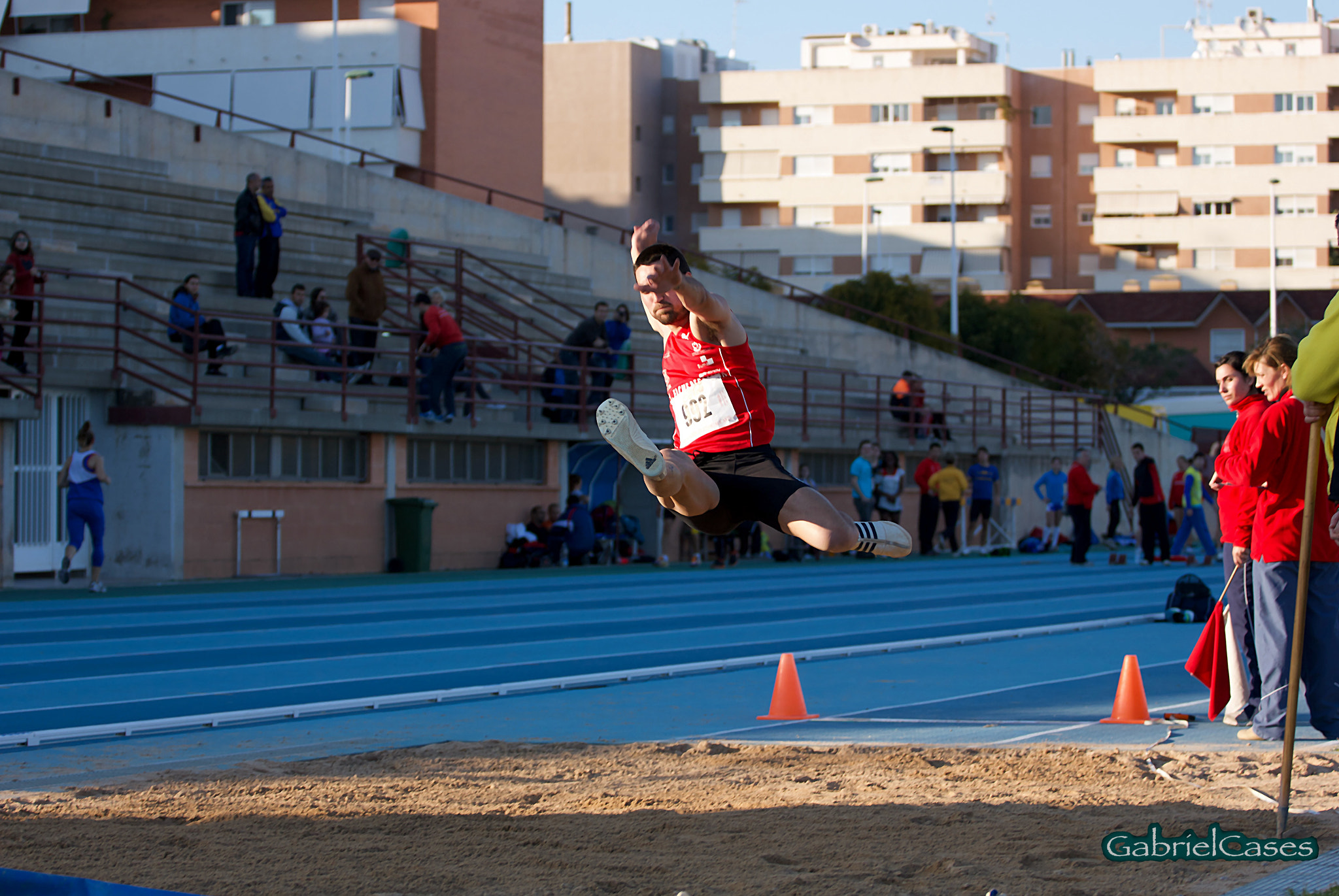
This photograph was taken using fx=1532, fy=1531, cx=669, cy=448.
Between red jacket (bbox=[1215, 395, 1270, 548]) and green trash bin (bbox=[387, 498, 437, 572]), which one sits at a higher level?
red jacket (bbox=[1215, 395, 1270, 548])

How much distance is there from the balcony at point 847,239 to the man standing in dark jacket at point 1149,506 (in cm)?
5097

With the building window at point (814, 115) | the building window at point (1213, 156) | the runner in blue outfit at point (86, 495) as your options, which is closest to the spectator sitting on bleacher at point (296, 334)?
the runner in blue outfit at point (86, 495)

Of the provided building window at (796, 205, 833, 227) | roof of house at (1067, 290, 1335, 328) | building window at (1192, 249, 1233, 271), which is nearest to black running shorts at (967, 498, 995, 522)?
roof of house at (1067, 290, 1335, 328)

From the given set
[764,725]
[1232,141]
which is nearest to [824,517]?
[764,725]

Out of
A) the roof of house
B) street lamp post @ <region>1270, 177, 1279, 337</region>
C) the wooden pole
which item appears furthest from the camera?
the roof of house

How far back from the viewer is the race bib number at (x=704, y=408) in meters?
7.55

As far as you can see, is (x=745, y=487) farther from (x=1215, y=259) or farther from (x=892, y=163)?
(x=1215, y=259)

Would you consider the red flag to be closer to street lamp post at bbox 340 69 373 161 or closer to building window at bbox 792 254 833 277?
street lamp post at bbox 340 69 373 161

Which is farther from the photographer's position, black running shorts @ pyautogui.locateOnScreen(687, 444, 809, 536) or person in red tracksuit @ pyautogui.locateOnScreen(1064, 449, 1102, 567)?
person in red tracksuit @ pyautogui.locateOnScreen(1064, 449, 1102, 567)

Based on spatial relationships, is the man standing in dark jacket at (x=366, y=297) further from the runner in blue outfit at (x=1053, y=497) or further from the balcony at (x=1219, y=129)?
the balcony at (x=1219, y=129)

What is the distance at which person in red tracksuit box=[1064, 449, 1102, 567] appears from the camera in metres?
23.5

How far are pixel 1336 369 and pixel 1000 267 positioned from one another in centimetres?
7282

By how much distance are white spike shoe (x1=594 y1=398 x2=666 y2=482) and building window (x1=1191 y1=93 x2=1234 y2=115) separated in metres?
76.7

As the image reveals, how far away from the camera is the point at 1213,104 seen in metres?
77.1
